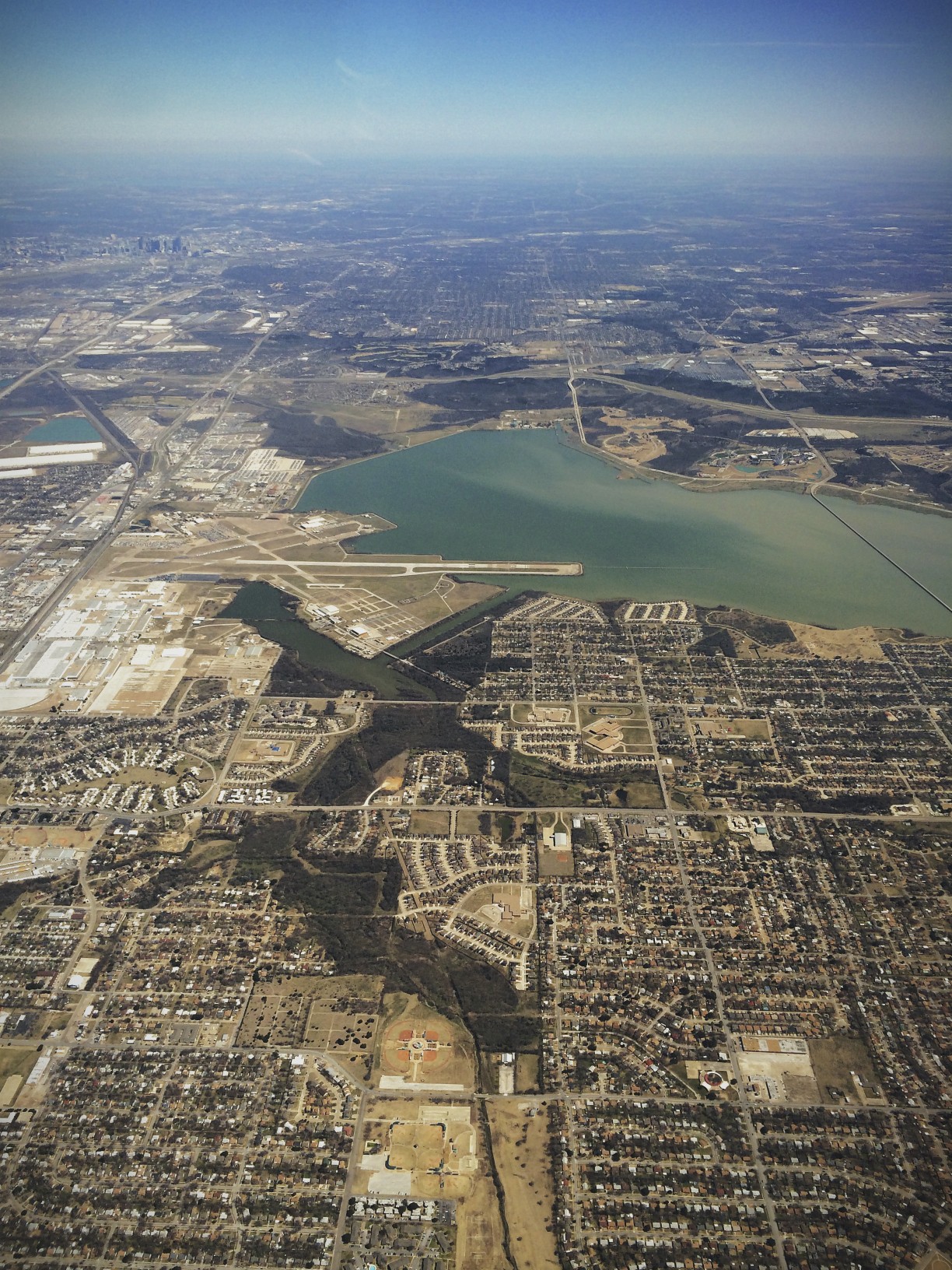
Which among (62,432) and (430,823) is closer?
(430,823)

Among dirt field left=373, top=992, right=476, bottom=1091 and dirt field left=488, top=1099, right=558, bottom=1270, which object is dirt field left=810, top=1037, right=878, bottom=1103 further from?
dirt field left=373, top=992, right=476, bottom=1091

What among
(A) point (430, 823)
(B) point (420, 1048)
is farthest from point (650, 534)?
(B) point (420, 1048)

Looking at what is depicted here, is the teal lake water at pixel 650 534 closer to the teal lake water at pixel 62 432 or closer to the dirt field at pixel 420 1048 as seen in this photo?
the teal lake water at pixel 62 432

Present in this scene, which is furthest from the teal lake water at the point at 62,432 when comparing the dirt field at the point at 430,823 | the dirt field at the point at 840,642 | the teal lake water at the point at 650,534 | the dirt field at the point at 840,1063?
the dirt field at the point at 840,1063

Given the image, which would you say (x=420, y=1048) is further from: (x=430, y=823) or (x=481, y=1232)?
(x=430, y=823)

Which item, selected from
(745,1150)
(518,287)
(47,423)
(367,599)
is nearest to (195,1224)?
(745,1150)

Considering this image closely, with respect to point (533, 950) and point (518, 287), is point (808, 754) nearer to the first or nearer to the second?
point (533, 950)
